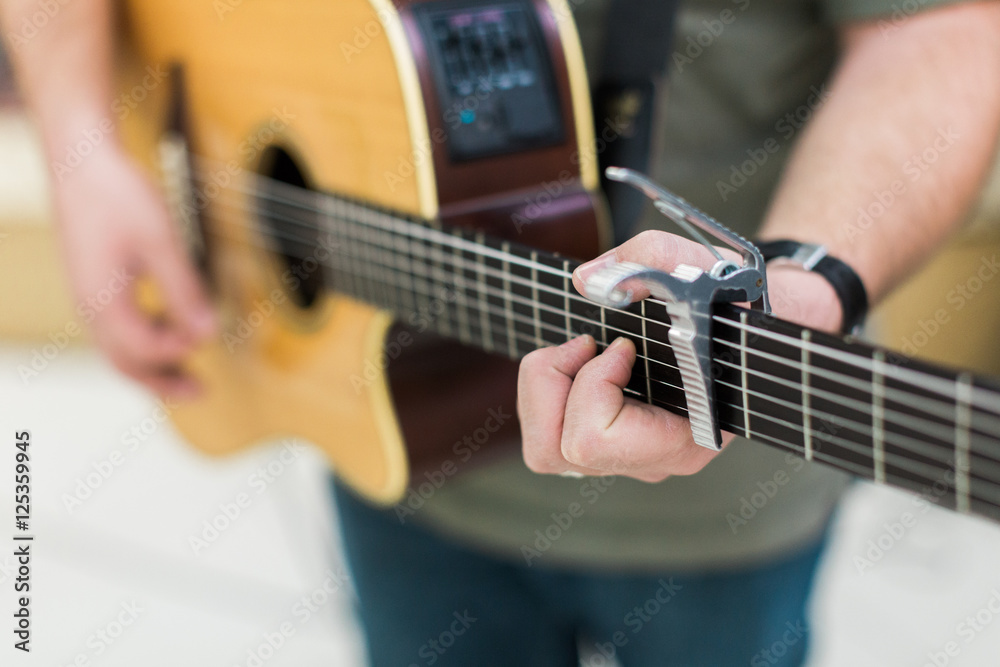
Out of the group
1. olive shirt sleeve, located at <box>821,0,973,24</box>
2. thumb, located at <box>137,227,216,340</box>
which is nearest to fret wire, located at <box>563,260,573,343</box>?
olive shirt sleeve, located at <box>821,0,973,24</box>

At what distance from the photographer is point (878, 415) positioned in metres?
0.38

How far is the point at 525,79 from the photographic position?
27.7 inches

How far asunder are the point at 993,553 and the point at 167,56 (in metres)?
1.74

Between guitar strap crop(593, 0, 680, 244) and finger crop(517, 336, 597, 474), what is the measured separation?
0.94 feet

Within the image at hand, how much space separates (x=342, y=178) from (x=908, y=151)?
0.47 meters

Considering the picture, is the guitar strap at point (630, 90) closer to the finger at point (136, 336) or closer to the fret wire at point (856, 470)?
the fret wire at point (856, 470)

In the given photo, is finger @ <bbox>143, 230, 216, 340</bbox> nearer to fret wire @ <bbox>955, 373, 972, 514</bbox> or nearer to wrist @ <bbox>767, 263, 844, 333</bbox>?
wrist @ <bbox>767, 263, 844, 333</bbox>

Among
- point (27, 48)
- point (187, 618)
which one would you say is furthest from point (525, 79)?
point (187, 618)

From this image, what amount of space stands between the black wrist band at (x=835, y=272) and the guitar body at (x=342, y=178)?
0.19 m

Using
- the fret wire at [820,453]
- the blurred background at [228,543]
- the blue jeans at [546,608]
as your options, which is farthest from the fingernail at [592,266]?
the blurred background at [228,543]

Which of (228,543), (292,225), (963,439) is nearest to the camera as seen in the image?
(963,439)

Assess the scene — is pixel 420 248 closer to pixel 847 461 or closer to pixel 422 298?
pixel 422 298

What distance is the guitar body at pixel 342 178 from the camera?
690 millimetres

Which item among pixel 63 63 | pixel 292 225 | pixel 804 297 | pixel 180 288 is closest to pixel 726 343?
pixel 804 297
